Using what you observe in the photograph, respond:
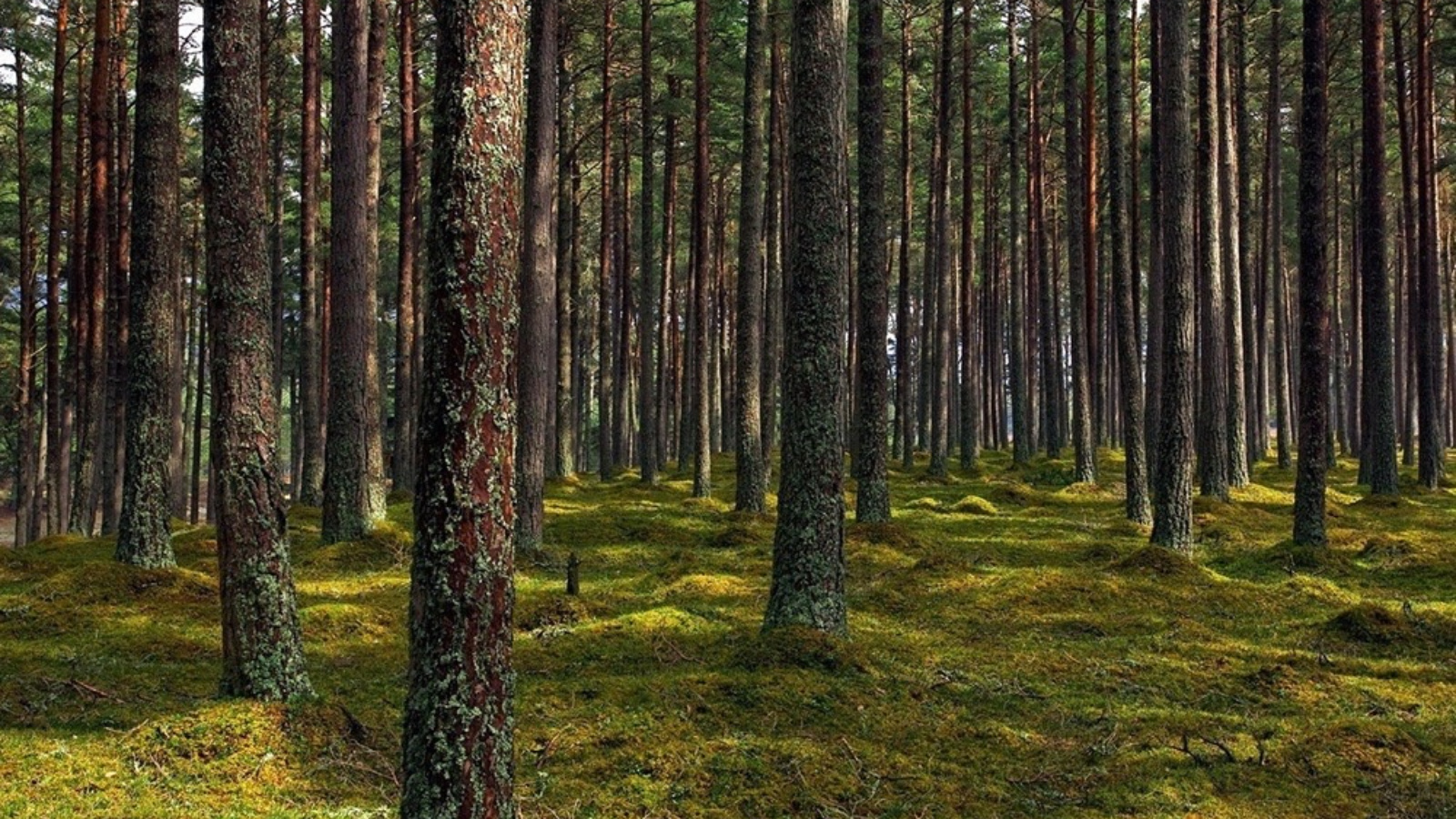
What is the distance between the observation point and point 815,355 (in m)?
8.48

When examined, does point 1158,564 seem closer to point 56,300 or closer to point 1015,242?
point 1015,242

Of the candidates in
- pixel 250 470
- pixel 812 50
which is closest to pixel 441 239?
pixel 250 470

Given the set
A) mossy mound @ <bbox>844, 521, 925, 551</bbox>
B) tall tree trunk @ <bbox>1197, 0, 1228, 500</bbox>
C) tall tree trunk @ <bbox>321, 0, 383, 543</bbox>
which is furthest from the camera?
tall tree trunk @ <bbox>1197, 0, 1228, 500</bbox>

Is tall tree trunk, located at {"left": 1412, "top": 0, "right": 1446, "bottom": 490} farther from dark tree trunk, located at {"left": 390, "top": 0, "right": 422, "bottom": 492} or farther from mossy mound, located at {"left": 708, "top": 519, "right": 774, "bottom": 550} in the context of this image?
dark tree trunk, located at {"left": 390, "top": 0, "right": 422, "bottom": 492}

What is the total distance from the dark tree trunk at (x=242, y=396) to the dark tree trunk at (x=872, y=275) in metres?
7.15

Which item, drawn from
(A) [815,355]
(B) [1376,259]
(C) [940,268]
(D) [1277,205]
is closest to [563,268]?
(C) [940,268]

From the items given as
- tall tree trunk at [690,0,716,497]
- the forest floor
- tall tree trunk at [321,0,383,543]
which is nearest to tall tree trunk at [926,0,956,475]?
tall tree trunk at [690,0,716,497]

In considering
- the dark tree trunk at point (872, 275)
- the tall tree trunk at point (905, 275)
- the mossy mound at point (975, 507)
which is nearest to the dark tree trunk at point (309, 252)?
the dark tree trunk at point (872, 275)

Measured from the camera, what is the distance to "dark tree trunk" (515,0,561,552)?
13305 mm

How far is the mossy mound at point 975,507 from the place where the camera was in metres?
18.9

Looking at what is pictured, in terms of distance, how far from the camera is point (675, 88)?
2838 centimetres

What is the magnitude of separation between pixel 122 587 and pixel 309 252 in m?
10.0

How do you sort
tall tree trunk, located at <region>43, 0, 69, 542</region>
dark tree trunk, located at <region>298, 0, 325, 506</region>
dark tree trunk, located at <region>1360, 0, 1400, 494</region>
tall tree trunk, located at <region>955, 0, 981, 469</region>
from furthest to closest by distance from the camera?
1. tall tree trunk, located at <region>955, 0, 981, 469</region>
2. tall tree trunk, located at <region>43, 0, 69, 542</region>
3. dark tree trunk, located at <region>298, 0, 325, 506</region>
4. dark tree trunk, located at <region>1360, 0, 1400, 494</region>

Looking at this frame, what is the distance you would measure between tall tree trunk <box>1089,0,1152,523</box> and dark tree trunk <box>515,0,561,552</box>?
917 cm
